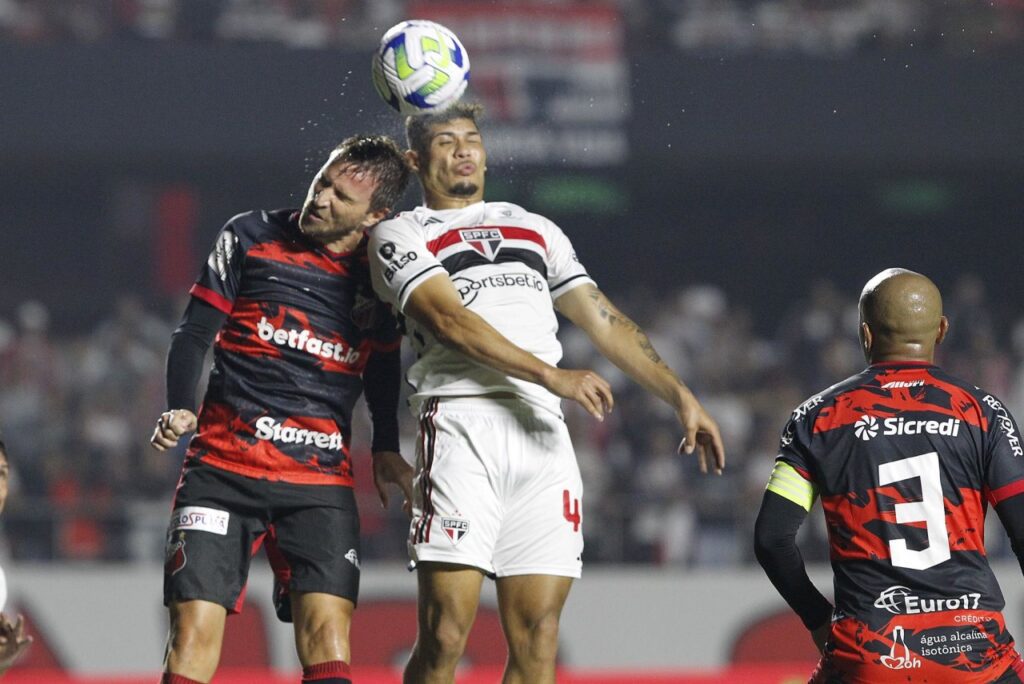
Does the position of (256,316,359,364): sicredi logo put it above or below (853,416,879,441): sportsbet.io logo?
above

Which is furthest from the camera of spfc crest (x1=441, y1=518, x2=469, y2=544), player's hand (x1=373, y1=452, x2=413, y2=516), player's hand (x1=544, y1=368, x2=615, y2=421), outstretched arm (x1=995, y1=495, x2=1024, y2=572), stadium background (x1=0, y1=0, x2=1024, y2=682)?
stadium background (x1=0, y1=0, x2=1024, y2=682)

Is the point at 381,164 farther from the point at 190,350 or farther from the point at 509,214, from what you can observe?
the point at 190,350

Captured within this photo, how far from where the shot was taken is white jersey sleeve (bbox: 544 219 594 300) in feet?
15.1

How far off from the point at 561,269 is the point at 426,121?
0.63 m

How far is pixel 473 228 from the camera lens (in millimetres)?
4465

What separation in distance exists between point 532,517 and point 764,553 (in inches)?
35.1

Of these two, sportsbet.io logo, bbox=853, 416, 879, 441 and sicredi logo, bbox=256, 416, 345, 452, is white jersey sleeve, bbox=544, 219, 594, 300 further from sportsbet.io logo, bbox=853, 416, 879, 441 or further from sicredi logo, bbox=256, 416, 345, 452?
sportsbet.io logo, bbox=853, 416, 879, 441

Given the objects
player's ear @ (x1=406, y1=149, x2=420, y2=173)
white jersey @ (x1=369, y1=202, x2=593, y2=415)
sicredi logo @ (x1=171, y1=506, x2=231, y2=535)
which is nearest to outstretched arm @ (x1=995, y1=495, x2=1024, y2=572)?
white jersey @ (x1=369, y1=202, x2=593, y2=415)

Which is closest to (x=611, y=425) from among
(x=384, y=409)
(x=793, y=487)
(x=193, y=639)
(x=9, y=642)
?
(x=384, y=409)

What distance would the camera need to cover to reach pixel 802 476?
11.7 ft

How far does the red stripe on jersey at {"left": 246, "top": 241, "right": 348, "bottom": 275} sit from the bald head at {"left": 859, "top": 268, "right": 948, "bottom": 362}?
1729mm

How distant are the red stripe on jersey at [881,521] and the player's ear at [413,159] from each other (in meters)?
1.80

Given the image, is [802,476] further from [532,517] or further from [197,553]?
[197,553]

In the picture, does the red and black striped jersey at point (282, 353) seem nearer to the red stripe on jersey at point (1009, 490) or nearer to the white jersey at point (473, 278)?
the white jersey at point (473, 278)
